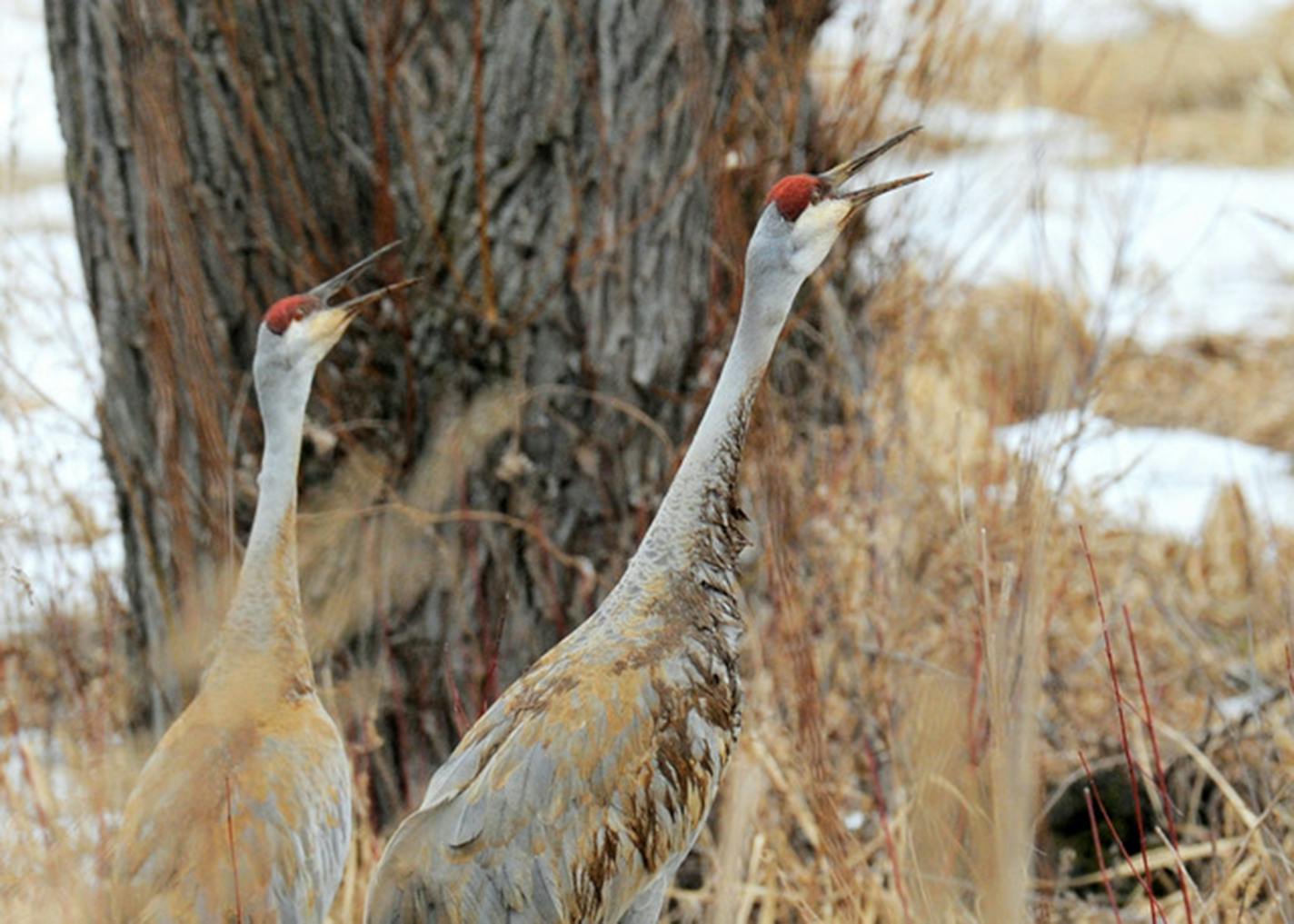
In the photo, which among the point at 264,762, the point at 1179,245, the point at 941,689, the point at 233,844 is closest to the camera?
the point at 233,844

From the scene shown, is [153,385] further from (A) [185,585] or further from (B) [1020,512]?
(B) [1020,512]

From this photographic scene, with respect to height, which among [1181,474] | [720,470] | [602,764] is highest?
[720,470]

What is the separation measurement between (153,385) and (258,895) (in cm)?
140

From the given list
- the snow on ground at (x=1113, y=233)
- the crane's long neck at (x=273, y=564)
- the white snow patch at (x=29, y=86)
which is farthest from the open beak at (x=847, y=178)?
the white snow patch at (x=29, y=86)

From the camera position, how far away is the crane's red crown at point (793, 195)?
1992 mm

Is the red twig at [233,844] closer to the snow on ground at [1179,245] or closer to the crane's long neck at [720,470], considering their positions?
the crane's long neck at [720,470]

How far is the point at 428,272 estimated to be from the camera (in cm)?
332

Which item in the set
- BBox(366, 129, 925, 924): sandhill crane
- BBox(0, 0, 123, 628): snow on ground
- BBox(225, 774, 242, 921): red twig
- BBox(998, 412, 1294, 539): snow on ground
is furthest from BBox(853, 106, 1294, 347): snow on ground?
BBox(225, 774, 242, 921): red twig

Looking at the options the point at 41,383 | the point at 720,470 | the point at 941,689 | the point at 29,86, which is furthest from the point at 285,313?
the point at 29,86

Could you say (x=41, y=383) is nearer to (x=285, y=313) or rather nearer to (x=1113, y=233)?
(x=285, y=313)

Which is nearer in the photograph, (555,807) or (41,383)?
(555,807)

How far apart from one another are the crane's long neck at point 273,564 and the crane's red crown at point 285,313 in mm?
81

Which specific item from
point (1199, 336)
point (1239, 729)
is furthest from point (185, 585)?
point (1199, 336)

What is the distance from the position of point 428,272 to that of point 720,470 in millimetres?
1458
